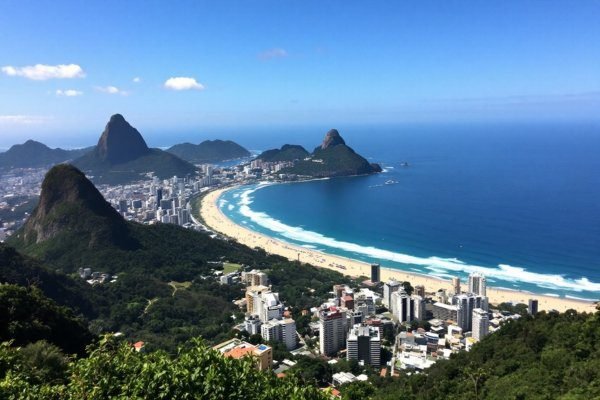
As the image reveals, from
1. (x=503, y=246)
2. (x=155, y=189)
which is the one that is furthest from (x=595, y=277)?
(x=155, y=189)

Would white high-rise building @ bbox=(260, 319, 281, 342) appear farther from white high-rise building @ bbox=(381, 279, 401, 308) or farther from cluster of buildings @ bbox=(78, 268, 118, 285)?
cluster of buildings @ bbox=(78, 268, 118, 285)

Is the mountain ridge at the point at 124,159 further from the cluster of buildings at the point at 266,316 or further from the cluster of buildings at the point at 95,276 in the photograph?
the cluster of buildings at the point at 266,316

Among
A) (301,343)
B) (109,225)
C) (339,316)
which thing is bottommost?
(301,343)

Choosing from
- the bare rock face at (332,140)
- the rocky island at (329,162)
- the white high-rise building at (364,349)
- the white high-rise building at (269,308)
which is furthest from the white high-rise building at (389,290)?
the bare rock face at (332,140)

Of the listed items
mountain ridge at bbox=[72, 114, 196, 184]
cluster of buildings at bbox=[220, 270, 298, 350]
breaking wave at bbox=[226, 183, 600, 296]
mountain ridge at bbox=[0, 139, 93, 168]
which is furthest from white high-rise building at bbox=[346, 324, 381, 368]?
mountain ridge at bbox=[0, 139, 93, 168]

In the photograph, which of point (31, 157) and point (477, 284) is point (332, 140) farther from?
point (477, 284)

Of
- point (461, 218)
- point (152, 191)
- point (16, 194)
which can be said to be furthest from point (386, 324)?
point (16, 194)

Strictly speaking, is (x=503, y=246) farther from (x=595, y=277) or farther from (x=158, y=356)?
(x=158, y=356)

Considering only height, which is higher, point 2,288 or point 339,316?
point 2,288

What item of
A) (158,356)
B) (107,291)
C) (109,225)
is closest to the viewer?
(158,356)
